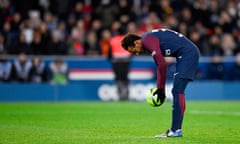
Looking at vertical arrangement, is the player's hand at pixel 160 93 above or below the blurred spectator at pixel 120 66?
above

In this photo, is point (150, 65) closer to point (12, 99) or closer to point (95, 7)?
point (95, 7)

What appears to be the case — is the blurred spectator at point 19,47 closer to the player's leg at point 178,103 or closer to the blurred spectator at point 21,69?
the blurred spectator at point 21,69

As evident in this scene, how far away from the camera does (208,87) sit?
2675 centimetres

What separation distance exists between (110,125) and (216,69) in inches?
499

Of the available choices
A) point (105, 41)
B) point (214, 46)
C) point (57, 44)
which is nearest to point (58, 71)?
point (57, 44)

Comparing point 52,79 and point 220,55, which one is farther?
point 220,55

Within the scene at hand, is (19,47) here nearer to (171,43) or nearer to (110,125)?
(110,125)

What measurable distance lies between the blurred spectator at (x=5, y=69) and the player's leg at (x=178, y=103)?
1339cm

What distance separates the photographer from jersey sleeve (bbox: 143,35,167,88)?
11.8 m

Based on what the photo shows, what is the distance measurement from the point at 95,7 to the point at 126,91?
4.21m

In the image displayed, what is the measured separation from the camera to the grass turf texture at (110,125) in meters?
11.7

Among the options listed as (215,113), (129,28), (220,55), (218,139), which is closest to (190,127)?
(218,139)

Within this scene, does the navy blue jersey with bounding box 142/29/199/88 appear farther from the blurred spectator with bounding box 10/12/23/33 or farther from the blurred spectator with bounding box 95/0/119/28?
the blurred spectator with bounding box 95/0/119/28

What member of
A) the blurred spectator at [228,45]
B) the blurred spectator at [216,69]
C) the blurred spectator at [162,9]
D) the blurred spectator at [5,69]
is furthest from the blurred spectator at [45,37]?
the blurred spectator at [228,45]
